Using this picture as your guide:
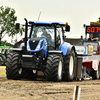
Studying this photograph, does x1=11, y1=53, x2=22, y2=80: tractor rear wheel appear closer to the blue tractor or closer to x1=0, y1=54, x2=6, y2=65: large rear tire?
the blue tractor

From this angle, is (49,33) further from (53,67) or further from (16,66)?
(16,66)

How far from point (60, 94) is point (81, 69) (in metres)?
7.04

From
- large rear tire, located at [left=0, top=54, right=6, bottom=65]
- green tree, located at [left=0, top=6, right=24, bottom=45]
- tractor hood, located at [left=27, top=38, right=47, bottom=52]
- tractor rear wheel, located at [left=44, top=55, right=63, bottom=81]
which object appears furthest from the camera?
green tree, located at [left=0, top=6, right=24, bottom=45]

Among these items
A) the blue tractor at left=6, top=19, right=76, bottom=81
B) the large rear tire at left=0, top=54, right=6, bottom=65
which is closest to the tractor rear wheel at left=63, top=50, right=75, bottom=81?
the blue tractor at left=6, top=19, right=76, bottom=81

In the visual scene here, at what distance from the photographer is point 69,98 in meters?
9.28

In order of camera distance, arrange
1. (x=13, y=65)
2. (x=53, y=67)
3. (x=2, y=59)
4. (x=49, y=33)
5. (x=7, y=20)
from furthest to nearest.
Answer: (x=7, y=20) < (x=2, y=59) < (x=49, y=33) < (x=13, y=65) < (x=53, y=67)

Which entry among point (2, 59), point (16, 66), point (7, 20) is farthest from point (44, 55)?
point (7, 20)

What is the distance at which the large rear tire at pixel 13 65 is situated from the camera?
14.3m

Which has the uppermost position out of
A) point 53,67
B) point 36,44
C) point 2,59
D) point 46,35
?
point 46,35

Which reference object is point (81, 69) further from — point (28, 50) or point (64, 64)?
point (28, 50)

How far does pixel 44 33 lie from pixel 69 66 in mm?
1799

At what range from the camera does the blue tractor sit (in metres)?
14.2

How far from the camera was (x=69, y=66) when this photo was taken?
15320 mm

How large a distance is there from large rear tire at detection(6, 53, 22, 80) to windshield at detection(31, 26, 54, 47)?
1372 millimetres
